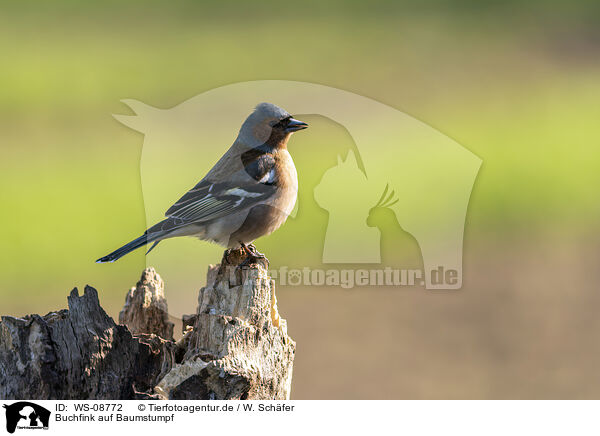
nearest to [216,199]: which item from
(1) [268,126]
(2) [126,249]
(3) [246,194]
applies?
(3) [246,194]

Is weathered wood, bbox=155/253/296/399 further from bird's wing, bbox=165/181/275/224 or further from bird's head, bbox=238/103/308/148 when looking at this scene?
bird's head, bbox=238/103/308/148

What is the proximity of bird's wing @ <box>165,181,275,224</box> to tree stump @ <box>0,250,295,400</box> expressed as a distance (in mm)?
1229

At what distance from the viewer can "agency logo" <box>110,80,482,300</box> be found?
11156mm

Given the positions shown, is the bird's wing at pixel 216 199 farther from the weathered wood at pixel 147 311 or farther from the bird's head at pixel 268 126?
the weathered wood at pixel 147 311

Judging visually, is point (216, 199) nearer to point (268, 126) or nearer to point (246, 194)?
point (246, 194)

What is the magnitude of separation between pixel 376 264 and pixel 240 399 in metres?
6.95

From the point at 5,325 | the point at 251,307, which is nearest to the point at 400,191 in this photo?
the point at 251,307

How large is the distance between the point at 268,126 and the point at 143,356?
2.65 meters

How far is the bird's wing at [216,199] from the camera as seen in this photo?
6438 millimetres

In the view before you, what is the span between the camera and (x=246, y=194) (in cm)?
665

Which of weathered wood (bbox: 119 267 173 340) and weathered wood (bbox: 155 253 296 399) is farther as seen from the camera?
weathered wood (bbox: 119 267 173 340)
